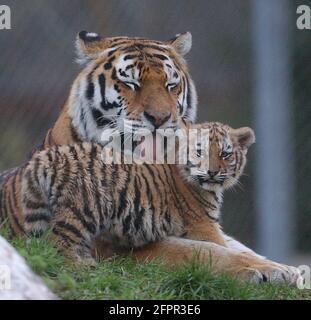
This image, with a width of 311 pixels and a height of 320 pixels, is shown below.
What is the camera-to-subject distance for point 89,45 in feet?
18.4

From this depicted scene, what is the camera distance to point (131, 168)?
5.02 metres

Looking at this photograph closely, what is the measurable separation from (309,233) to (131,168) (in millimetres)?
1336

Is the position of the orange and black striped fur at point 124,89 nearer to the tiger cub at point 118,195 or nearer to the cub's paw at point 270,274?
the tiger cub at point 118,195

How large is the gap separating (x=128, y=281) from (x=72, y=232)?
434 mm

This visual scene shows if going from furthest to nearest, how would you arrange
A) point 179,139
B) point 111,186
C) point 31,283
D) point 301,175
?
1. point 301,175
2. point 179,139
3. point 111,186
4. point 31,283

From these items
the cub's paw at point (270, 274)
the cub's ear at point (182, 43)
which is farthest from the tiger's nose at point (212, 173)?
the cub's ear at point (182, 43)

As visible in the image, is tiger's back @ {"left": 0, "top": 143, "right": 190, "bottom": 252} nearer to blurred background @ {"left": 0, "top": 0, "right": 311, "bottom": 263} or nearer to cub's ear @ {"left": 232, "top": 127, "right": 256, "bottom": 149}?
cub's ear @ {"left": 232, "top": 127, "right": 256, "bottom": 149}

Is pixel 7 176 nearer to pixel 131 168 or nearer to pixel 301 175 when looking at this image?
pixel 131 168

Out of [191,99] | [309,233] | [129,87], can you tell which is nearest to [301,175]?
[309,233]

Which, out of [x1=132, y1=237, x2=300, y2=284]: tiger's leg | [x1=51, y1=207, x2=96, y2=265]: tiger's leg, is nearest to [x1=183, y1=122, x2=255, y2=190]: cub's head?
[x1=132, y1=237, x2=300, y2=284]: tiger's leg

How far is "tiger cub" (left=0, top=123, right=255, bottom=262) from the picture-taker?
15.6 feet

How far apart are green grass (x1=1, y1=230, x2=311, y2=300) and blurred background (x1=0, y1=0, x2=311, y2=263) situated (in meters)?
0.92

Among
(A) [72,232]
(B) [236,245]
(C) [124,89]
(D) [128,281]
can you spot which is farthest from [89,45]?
(D) [128,281]

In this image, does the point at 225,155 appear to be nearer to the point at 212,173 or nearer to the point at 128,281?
the point at 212,173
